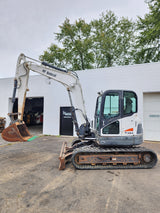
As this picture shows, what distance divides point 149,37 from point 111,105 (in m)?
15.7

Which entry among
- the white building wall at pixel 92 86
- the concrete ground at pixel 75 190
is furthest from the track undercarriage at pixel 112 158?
the white building wall at pixel 92 86

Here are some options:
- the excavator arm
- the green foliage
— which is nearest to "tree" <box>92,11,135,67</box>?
the green foliage

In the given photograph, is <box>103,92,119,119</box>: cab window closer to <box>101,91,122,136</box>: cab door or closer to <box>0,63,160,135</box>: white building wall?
<box>101,91,122,136</box>: cab door

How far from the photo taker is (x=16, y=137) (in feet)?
16.0

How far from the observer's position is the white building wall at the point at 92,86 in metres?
8.88

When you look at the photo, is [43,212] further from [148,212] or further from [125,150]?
[125,150]

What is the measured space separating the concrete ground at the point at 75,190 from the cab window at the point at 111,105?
5.91ft

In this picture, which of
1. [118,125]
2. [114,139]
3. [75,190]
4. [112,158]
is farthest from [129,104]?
[75,190]

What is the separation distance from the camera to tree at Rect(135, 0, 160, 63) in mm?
16188

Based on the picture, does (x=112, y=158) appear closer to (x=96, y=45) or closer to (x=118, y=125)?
(x=118, y=125)

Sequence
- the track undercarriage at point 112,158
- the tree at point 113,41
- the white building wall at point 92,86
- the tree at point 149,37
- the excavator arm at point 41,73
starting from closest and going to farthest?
the track undercarriage at point 112,158 → the excavator arm at point 41,73 → the white building wall at point 92,86 → the tree at point 149,37 → the tree at point 113,41

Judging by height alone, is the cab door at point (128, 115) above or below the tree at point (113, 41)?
below

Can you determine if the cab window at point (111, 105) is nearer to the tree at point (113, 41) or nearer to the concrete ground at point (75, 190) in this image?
the concrete ground at point (75, 190)

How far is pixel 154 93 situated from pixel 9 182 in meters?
8.93
